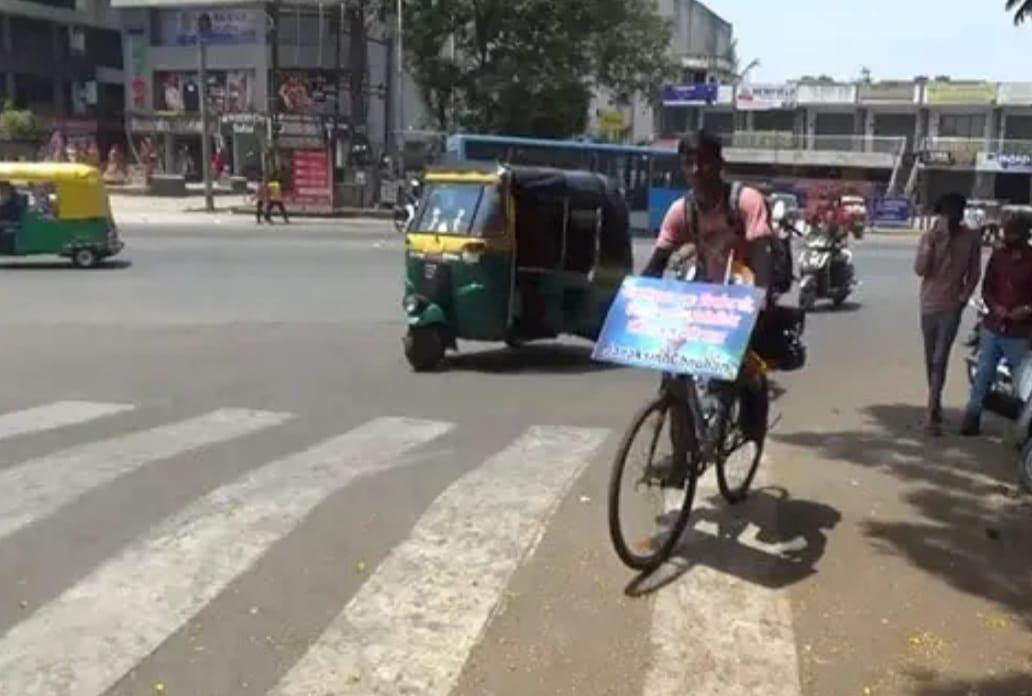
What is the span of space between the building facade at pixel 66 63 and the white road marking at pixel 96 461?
60.4 metres

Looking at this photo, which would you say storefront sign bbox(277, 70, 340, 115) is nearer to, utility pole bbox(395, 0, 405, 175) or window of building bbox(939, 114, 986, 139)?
utility pole bbox(395, 0, 405, 175)

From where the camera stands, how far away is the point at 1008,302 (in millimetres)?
7965

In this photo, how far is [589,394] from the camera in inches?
392

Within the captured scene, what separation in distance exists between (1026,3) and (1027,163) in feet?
179

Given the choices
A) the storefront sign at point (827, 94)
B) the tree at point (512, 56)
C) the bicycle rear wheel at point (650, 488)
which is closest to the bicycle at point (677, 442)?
the bicycle rear wheel at point (650, 488)

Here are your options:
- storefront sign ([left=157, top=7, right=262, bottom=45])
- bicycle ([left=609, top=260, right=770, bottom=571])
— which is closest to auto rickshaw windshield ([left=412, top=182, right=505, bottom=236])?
bicycle ([left=609, top=260, right=770, bottom=571])

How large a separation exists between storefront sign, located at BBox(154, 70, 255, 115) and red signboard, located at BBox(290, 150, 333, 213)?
1501 centimetres

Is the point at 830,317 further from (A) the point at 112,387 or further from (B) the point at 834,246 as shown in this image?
(A) the point at 112,387

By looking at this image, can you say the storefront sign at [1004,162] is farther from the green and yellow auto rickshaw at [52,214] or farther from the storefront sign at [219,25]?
the green and yellow auto rickshaw at [52,214]

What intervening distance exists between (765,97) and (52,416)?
61.6 meters

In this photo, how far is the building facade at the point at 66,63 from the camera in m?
65.4

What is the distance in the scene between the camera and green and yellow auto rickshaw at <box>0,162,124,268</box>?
21984 mm

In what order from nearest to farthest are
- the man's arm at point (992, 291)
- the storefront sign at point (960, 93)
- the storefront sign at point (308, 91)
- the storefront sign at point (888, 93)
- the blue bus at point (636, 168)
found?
1. the man's arm at point (992, 291)
2. the blue bus at point (636, 168)
3. the storefront sign at point (308, 91)
4. the storefront sign at point (960, 93)
5. the storefront sign at point (888, 93)

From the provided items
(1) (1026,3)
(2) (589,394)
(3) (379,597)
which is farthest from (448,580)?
(2) (589,394)
